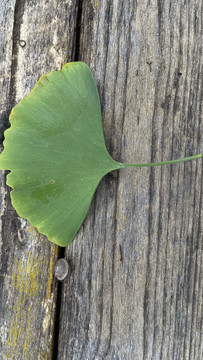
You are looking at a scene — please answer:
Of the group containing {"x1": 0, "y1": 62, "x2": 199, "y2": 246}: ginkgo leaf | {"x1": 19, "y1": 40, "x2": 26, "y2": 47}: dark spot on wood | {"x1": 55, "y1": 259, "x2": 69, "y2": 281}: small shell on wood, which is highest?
{"x1": 19, "y1": 40, "x2": 26, "y2": 47}: dark spot on wood

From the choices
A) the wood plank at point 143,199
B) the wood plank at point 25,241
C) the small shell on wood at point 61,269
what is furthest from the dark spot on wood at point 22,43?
the small shell on wood at point 61,269

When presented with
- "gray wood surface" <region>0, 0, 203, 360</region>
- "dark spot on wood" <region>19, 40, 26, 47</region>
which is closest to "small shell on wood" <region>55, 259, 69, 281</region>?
"gray wood surface" <region>0, 0, 203, 360</region>

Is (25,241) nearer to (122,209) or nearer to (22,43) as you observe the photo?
(122,209)

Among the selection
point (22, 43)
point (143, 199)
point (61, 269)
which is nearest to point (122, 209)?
point (143, 199)

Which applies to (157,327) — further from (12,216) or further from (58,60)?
(58,60)

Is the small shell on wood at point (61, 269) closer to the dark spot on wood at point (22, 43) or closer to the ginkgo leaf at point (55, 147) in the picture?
the ginkgo leaf at point (55, 147)

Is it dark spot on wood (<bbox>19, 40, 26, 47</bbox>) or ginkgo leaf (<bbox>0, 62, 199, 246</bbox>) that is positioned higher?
dark spot on wood (<bbox>19, 40, 26, 47</bbox>)

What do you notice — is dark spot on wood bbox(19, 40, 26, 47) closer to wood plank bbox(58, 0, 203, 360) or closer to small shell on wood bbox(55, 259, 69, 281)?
wood plank bbox(58, 0, 203, 360)
